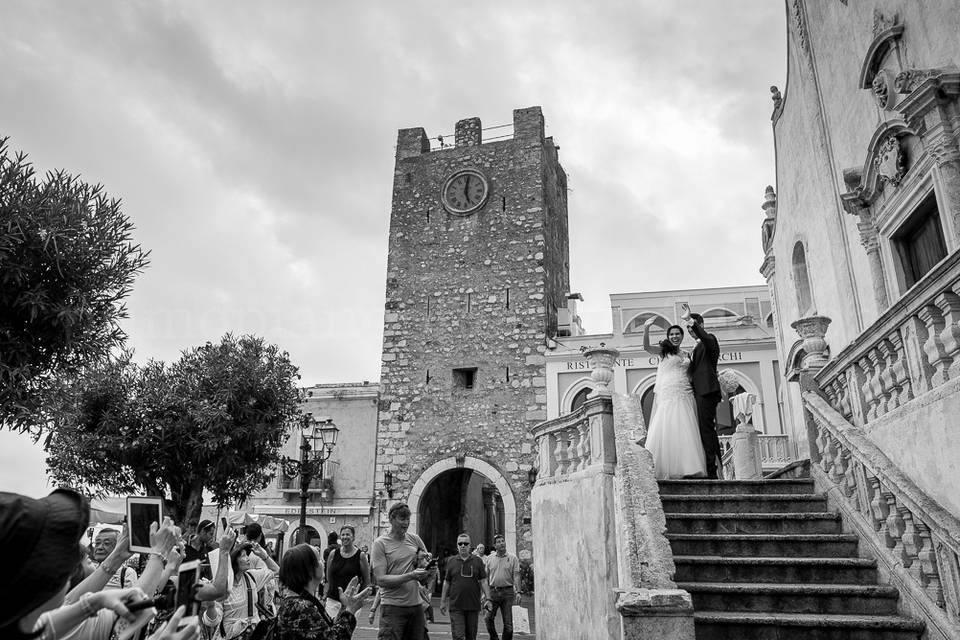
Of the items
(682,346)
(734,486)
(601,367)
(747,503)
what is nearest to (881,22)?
(601,367)

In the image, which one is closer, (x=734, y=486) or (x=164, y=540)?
(x=164, y=540)

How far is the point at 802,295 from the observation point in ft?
41.8

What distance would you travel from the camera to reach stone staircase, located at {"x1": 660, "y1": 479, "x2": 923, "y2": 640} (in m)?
4.77

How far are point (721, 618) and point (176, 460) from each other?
1454cm

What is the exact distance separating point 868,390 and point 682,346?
576 inches

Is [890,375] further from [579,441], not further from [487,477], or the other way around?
[487,477]

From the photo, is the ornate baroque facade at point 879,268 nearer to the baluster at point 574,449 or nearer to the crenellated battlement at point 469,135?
the baluster at point 574,449

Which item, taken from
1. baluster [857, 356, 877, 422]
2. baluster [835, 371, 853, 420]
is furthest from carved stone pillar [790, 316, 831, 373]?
baluster [857, 356, 877, 422]

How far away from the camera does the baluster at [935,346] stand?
460 centimetres

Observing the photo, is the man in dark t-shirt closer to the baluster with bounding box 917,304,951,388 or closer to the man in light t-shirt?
the man in light t-shirt

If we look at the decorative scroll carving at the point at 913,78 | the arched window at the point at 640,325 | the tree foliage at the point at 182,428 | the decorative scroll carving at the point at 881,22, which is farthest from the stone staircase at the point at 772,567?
the arched window at the point at 640,325

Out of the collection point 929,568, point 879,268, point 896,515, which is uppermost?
point 879,268

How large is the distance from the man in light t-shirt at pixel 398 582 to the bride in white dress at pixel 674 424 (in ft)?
10.9

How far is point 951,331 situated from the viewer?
448 centimetres
